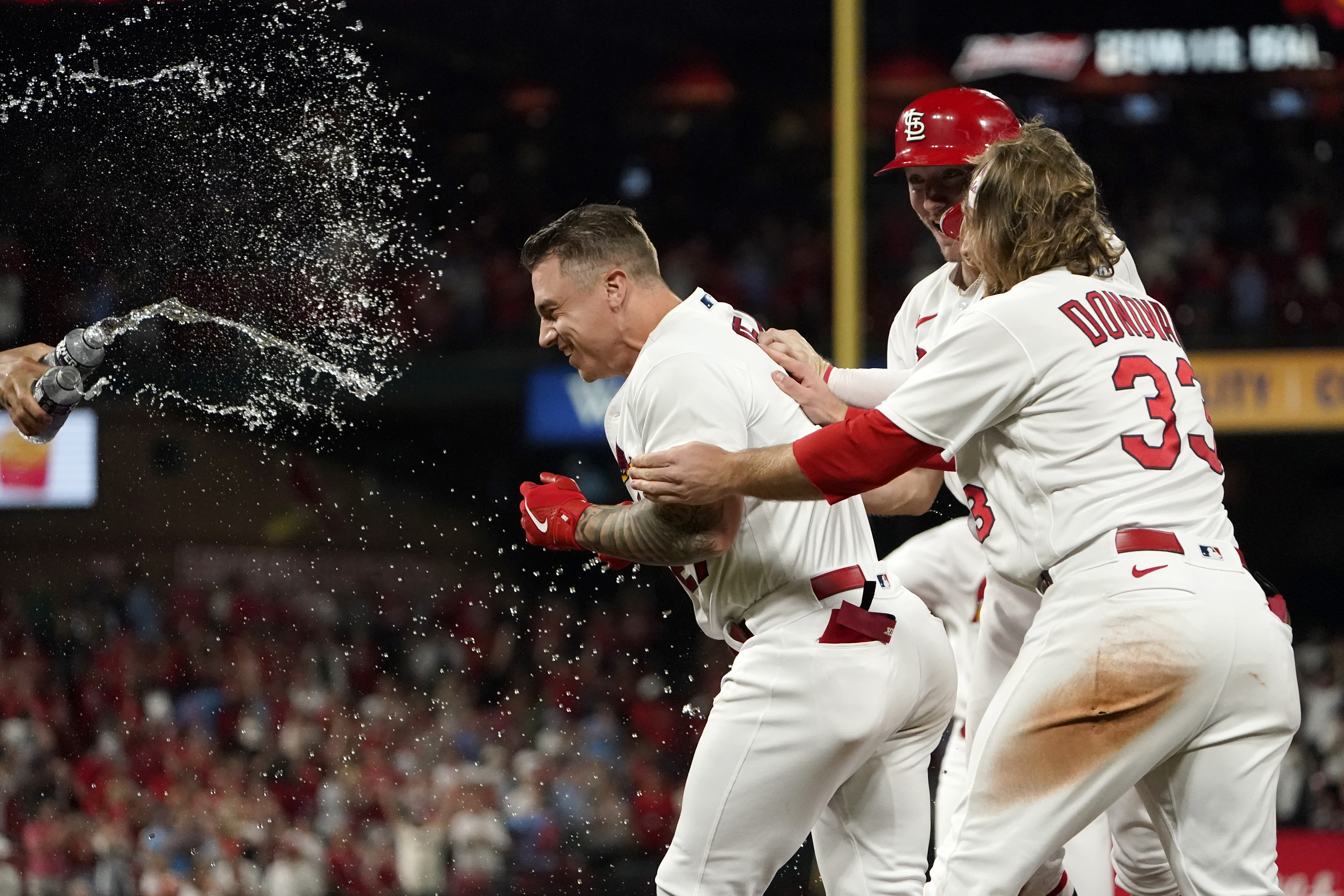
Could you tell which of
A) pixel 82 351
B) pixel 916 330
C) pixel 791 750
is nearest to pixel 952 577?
pixel 916 330

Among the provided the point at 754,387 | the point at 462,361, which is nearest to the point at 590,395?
the point at 462,361

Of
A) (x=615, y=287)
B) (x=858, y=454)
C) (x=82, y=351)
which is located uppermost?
(x=615, y=287)

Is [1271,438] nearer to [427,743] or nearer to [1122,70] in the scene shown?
[1122,70]

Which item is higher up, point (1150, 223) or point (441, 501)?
point (1150, 223)

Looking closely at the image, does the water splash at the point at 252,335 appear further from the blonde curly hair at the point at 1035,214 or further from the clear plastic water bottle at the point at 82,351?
the blonde curly hair at the point at 1035,214

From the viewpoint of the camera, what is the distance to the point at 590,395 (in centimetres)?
1299

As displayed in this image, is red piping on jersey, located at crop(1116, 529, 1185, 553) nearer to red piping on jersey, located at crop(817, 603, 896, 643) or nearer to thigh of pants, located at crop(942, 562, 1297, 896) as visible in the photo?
thigh of pants, located at crop(942, 562, 1297, 896)

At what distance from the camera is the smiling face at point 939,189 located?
4312 millimetres

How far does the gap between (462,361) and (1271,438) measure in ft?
26.6

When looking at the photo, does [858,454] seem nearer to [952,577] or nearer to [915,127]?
[915,127]

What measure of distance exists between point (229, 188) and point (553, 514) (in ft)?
16.8

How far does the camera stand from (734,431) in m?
3.35

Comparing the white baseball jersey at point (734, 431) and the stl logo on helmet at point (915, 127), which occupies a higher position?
the stl logo on helmet at point (915, 127)

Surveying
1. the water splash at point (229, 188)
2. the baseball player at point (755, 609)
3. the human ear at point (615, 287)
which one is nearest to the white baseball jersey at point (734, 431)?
the baseball player at point (755, 609)
